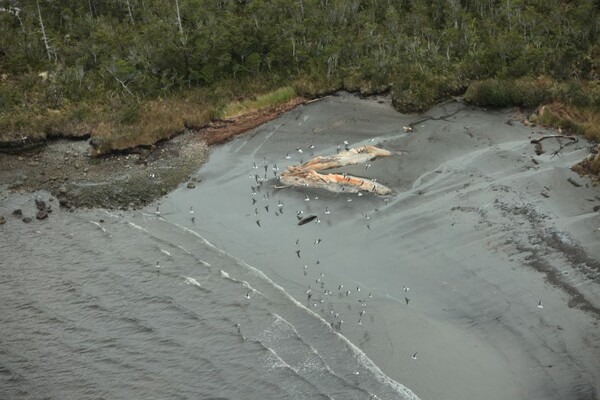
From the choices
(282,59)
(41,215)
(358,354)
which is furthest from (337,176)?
(282,59)

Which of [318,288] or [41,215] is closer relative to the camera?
[318,288]

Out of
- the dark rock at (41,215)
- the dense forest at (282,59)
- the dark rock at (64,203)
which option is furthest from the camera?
the dense forest at (282,59)

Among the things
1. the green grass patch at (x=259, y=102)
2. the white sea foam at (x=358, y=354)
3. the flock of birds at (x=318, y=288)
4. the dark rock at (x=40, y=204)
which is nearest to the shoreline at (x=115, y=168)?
the green grass patch at (x=259, y=102)

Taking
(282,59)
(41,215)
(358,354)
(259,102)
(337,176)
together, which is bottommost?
(358,354)

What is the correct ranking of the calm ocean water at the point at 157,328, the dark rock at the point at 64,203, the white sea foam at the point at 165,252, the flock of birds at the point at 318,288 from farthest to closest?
the dark rock at the point at 64,203, the white sea foam at the point at 165,252, the flock of birds at the point at 318,288, the calm ocean water at the point at 157,328

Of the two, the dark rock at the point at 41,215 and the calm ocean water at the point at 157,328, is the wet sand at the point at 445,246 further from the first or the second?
the dark rock at the point at 41,215

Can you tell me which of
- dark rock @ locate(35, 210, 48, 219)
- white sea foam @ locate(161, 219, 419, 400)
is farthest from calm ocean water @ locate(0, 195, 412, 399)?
dark rock @ locate(35, 210, 48, 219)

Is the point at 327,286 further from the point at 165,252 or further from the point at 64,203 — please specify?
the point at 64,203

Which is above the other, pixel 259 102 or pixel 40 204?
pixel 259 102
